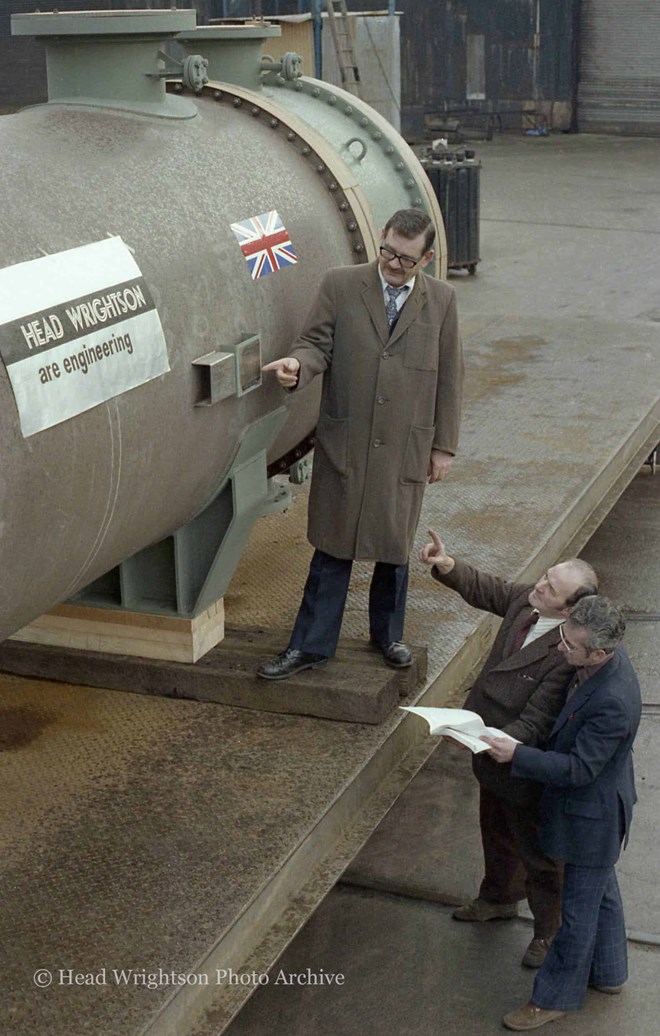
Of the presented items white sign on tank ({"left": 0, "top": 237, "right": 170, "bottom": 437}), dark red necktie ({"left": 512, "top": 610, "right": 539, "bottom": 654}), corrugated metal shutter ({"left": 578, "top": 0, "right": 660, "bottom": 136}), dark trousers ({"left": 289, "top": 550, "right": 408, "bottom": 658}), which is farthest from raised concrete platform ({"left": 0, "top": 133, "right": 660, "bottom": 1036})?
corrugated metal shutter ({"left": 578, "top": 0, "right": 660, "bottom": 136})

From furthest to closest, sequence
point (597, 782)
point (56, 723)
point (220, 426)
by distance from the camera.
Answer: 1. point (56, 723)
2. point (220, 426)
3. point (597, 782)

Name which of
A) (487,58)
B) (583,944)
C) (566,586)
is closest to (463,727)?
(566,586)

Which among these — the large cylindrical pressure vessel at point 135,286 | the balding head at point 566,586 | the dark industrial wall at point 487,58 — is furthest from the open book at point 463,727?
the dark industrial wall at point 487,58

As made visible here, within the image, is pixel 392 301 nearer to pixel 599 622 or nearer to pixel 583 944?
pixel 599 622

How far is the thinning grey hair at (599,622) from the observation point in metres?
2.96

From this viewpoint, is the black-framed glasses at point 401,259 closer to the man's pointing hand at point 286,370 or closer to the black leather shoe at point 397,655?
the man's pointing hand at point 286,370

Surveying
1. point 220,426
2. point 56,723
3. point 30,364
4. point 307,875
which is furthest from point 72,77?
point 307,875

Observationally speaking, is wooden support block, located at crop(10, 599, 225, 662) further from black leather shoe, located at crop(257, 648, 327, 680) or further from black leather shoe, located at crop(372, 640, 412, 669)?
black leather shoe, located at crop(372, 640, 412, 669)

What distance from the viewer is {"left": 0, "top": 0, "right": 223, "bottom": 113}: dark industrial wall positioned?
16422 millimetres

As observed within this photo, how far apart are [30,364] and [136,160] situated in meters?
0.87

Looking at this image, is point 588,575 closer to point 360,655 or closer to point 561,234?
point 360,655

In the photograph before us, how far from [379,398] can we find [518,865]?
1354 mm

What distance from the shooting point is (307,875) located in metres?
3.22

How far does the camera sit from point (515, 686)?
131 inches
